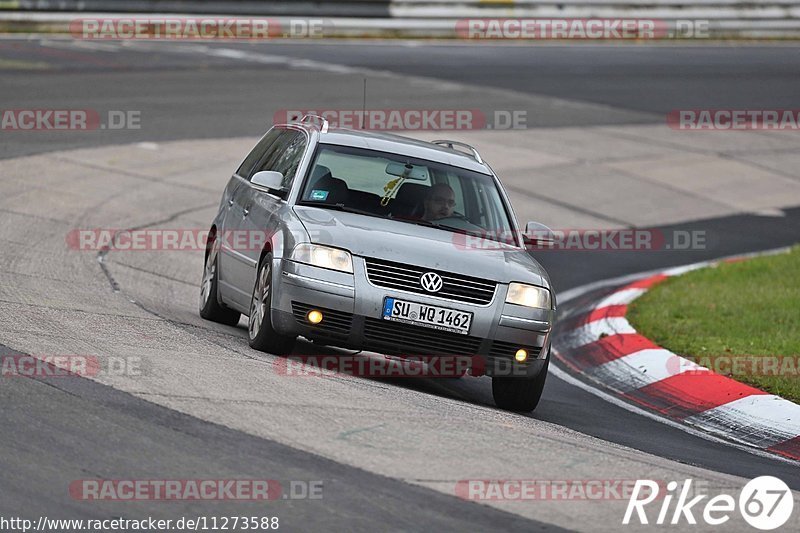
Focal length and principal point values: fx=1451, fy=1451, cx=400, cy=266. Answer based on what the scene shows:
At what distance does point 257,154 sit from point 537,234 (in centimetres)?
247

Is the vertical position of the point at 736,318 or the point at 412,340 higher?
the point at 412,340

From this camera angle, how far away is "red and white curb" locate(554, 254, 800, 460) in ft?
31.5

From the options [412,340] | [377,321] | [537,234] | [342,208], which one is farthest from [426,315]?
[537,234]

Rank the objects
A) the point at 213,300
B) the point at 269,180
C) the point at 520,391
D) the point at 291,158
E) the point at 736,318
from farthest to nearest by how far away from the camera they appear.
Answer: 1. the point at 736,318
2. the point at 213,300
3. the point at 291,158
4. the point at 269,180
5. the point at 520,391

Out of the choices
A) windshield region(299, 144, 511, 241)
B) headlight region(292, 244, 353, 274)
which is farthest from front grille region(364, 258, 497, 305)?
windshield region(299, 144, 511, 241)

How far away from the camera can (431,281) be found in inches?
349

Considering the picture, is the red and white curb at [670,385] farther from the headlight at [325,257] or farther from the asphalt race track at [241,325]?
the headlight at [325,257]

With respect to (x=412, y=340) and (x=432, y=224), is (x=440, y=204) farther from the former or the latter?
(x=412, y=340)

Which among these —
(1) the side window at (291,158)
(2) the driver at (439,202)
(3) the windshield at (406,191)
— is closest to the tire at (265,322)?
(3) the windshield at (406,191)

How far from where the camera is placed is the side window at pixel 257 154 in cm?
1116

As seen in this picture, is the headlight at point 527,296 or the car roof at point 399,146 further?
the car roof at point 399,146

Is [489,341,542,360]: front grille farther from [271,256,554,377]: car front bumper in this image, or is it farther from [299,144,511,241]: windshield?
[299,144,511,241]: windshield

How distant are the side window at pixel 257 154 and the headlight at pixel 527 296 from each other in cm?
284

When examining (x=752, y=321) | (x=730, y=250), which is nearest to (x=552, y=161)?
(x=730, y=250)
